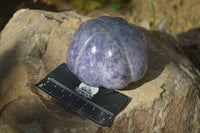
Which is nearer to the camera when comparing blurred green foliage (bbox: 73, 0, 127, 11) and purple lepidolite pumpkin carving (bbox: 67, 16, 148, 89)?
purple lepidolite pumpkin carving (bbox: 67, 16, 148, 89)

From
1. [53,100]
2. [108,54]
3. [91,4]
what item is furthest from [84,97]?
[91,4]

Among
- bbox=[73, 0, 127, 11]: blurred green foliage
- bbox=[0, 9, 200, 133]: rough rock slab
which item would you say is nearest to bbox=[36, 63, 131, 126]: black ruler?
bbox=[0, 9, 200, 133]: rough rock slab

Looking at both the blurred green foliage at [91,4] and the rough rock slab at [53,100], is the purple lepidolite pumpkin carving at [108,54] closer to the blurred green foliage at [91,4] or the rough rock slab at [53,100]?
the rough rock slab at [53,100]

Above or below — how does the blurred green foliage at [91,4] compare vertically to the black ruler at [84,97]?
below

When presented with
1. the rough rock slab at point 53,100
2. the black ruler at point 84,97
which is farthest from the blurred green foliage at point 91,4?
the black ruler at point 84,97

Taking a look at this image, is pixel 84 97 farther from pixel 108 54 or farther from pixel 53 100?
pixel 108 54

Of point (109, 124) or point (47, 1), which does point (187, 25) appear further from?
point (109, 124)

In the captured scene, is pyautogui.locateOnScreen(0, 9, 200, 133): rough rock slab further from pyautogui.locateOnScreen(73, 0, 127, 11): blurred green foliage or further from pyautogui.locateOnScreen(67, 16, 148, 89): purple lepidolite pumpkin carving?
pyautogui.locateOnScreen(73, 0, 127, 11): blurred green foliage
